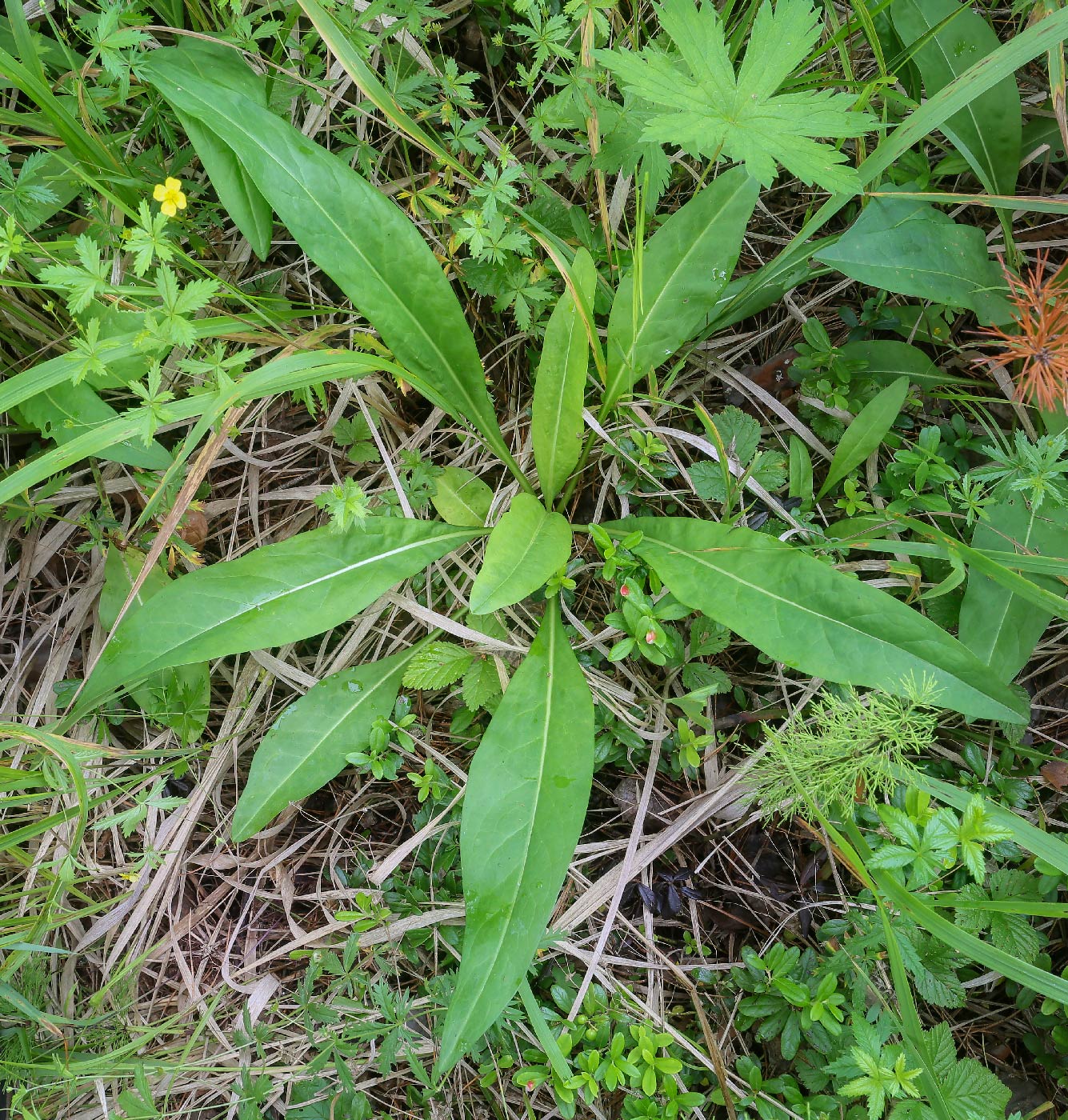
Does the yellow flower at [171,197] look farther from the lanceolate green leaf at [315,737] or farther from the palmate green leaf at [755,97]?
the lanceolate green leaf at [315,737]

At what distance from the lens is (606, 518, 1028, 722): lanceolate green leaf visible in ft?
6.17

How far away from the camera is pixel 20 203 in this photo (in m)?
2.14

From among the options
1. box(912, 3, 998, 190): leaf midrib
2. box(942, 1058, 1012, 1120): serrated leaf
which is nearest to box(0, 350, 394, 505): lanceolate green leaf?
box(912, 3, 998, 190): leaf midrib

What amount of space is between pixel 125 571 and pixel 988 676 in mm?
2493

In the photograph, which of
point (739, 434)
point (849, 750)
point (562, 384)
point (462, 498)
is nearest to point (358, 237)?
point (562, 384)

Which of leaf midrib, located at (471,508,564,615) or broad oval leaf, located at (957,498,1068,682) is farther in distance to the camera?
broad oval leaf, located at (957,498,1068,682)

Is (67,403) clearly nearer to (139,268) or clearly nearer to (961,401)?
(139,268)

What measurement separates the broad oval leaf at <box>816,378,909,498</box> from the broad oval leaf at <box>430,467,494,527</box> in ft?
3.44

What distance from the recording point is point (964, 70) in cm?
226

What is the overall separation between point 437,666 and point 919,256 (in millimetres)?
1791

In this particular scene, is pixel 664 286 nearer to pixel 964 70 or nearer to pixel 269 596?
pixel 964 70

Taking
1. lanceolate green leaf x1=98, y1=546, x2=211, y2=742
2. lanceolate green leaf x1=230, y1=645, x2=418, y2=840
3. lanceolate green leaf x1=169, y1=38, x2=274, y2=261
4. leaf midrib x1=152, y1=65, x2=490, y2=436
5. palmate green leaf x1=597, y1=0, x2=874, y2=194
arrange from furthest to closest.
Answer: lanceolate green leaf x1=98, y1=546, x2=211, y2=742 < lanceolate green leaf x1=230, y1=645, x2=418, y2=840 < lanceolate green leaf x1=169, y1=38, x2=274, y2=261 < leaf midrib x1=152, y1=65, x2=490, y2=436 < palmate green leaf x1=597, y1=0, x2=874, y2=194

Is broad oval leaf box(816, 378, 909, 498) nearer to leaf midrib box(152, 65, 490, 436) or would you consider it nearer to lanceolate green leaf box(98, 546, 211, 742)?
leaf midrib box(152, 65, 490, 436)

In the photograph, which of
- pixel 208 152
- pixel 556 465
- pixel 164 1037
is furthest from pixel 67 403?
pixel 164 1037
